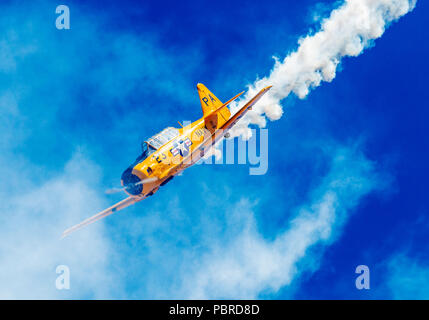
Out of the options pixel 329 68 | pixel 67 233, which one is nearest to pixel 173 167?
pixel 67 233

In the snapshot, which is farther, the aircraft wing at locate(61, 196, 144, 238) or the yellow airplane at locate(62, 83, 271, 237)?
the aircraft wing at locate(61, 196, 144, 238)

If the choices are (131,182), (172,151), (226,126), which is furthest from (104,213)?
(226,126)

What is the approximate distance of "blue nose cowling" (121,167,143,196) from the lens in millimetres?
34750

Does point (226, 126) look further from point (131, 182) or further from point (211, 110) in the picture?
point (131, 182)

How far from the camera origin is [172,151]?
3672 cm

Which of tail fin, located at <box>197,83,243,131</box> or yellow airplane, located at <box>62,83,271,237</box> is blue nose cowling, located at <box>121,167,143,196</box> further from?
tail fin, located at <box>197,83,243,131</box>

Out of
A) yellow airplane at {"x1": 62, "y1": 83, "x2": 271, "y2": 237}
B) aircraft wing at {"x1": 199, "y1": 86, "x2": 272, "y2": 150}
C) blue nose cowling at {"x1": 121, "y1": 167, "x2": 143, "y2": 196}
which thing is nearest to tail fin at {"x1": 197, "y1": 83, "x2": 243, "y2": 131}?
yellow airplane at {"x1": 62, "y1": 83, "x2": 271, "y2": 237}

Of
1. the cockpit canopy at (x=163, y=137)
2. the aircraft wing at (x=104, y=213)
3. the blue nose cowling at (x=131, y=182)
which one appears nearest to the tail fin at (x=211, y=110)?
the cockpit canopy at (x=163, y=137)

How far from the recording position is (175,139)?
37625 millimetres

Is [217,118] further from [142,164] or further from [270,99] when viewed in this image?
[142,164]

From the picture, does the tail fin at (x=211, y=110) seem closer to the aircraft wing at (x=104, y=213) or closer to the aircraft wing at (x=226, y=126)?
the aircraft wing at (x=226, y=126)

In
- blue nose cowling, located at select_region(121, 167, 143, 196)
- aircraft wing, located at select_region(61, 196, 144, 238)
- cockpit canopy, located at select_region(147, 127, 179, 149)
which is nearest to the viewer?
blue nose cowling, located at select_region(121, 167, 143, 196)

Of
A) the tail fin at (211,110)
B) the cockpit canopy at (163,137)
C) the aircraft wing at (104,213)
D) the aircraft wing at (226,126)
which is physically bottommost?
the aircraft wing at (104,213)

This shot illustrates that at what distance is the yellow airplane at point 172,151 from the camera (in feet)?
115
